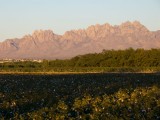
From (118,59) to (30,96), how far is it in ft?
270

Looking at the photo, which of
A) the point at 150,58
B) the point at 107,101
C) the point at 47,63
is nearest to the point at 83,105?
the point at 107,101

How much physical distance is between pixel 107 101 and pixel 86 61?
288 ft

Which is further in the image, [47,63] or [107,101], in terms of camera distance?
[47,63]

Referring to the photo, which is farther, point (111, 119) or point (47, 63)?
point (47, 63)

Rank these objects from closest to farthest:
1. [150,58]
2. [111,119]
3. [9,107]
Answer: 1. [111,119]
2. [9,107]
3. [150,58]

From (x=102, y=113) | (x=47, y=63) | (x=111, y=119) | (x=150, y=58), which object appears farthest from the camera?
(x=47, y=63)

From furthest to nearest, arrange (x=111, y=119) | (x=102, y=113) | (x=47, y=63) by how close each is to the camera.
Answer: (x=47, y=63) → (x=102, y=113) → (x=111, y=119)

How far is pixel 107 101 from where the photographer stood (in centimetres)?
2178

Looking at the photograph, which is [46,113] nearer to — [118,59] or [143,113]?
[143,113]

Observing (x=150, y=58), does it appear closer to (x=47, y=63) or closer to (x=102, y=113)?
(x=47, y=63)

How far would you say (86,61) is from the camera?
10950 cm

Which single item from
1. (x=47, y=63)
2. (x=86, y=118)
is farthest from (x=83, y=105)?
(x=47, y=63)

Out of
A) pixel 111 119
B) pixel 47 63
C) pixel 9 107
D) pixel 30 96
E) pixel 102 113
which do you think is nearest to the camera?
pixel 111 119

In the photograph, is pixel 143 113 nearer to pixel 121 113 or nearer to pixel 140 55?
pixel 121 113
